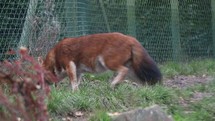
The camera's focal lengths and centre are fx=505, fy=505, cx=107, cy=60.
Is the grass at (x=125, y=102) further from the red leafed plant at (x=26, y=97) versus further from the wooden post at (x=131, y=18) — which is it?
the wooden post at (x=131, y=18)

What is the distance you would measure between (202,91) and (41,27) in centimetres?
334

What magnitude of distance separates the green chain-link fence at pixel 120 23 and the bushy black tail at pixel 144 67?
2.31m

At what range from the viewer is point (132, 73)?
7.31 meters

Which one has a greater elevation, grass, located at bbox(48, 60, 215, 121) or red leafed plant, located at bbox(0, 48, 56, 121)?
red leafed plant, located at bbox(0, 48, 56, 121)

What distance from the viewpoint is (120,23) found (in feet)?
38.0

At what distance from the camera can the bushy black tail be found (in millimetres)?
7074

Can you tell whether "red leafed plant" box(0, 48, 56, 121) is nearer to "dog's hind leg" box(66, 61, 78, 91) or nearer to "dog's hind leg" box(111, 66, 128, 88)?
"dog's hind leg" box(111, 66, 128, 88)

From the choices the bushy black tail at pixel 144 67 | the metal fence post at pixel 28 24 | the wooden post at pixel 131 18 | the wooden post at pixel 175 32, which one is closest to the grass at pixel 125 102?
the bushy black tail at pixel 144 67

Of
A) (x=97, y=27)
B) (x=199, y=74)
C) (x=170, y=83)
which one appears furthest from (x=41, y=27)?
(x=199, y=74)

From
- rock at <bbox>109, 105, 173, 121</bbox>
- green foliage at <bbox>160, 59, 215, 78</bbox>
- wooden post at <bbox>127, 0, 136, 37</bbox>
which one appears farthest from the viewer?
wooden post at <bbox>127, 0, 136, 37</bbox>

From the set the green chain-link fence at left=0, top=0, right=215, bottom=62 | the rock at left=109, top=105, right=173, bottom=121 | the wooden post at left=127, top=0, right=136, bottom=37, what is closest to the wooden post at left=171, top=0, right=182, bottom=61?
the green chain-link fence at left=0, top=0, right=215, bottom=62

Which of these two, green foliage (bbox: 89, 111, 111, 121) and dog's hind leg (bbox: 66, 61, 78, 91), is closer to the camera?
green foliage (bbox: 89, 111, 111, 121)

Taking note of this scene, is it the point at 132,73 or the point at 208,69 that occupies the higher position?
the point at 132,73

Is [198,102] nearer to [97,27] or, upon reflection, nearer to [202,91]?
[202,91]
